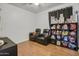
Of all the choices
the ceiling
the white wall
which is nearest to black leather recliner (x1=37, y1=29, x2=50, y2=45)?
the white wall

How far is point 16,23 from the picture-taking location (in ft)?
5.73

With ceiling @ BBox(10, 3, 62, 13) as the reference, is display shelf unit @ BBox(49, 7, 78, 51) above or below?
below

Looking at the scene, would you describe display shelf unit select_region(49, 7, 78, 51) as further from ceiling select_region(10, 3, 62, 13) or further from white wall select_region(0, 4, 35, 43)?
white wall select_region(0, 4, 35, 43)

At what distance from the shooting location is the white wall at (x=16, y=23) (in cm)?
170

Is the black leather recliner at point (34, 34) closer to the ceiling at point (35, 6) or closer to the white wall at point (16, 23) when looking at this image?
the white wall at point (16, 23)

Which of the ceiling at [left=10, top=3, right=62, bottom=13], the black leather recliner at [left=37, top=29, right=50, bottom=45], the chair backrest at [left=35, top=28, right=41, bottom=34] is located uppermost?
the ceiling at [left=10, top=3, right=62, bottom=13]

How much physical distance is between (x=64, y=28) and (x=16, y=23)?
790mm

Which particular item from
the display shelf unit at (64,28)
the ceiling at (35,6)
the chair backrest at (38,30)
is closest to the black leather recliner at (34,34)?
the chair backrest at (38,30)

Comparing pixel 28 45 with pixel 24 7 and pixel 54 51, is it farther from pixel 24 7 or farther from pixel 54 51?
pixel 24 7

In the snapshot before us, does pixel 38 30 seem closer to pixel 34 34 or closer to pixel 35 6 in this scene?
pixel 34 34

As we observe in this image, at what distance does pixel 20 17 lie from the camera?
5.74ft

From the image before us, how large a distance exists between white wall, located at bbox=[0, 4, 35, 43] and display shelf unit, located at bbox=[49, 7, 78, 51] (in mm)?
345

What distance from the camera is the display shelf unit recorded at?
1.69m

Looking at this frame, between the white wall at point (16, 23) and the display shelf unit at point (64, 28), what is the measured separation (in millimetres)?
345
